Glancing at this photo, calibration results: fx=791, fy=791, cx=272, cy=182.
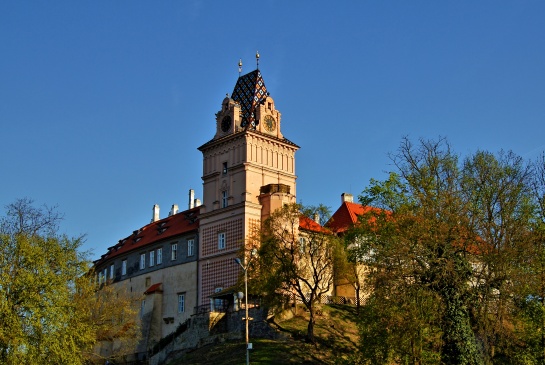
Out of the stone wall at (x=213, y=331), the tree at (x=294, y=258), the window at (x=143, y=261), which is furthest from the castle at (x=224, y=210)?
the tree at (x=294, y=258)

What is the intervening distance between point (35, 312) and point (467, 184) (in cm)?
2170

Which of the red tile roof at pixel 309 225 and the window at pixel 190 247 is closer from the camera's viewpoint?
the red tile roof at pixel 309 225

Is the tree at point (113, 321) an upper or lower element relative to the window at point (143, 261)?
lower

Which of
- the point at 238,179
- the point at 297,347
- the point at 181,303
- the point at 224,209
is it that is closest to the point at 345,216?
the point at 238,179

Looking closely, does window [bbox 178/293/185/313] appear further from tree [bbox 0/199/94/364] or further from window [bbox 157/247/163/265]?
tree [bbox 0/199/94/364]

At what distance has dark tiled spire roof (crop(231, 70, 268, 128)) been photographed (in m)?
61.4

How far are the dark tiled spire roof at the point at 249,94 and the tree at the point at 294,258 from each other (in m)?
11.7

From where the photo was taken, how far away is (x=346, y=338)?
49.2 metres

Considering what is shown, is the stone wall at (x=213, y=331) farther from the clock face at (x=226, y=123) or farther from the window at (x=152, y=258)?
the clock face at (x=226, y=123)

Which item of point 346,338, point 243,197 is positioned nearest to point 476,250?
point 346,338

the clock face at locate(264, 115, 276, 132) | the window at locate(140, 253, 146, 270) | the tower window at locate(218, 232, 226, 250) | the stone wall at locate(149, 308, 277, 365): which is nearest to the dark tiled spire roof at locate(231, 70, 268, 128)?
the clock face at locate(264, 115, 276, 132)

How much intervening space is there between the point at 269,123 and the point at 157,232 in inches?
629

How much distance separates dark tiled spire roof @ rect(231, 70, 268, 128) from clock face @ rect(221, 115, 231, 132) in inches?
43.2

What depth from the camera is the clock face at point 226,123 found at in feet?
201
